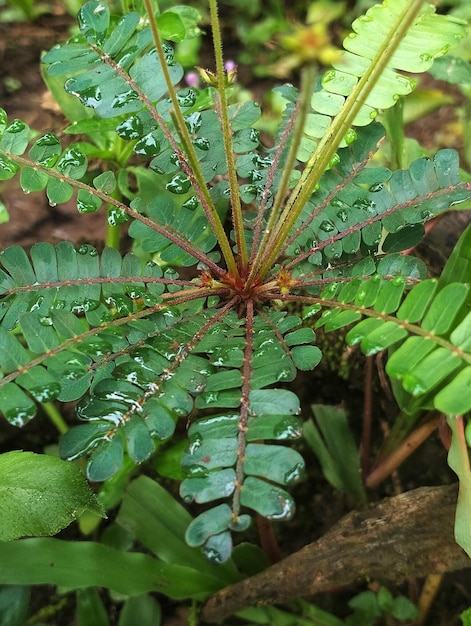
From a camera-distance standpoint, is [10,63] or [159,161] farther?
[10,63]

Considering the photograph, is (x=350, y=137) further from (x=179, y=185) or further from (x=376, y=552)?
(x=376, y=552)

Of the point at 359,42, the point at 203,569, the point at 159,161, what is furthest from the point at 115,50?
the point at 203,569

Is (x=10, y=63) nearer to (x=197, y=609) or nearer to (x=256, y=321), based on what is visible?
(x=256, y=321)

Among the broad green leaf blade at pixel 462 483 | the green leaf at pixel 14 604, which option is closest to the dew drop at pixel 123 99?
the broad green leaf blade at pixel 462 483

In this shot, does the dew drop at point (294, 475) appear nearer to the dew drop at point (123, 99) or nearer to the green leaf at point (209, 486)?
the green leaf at point (209, 486)

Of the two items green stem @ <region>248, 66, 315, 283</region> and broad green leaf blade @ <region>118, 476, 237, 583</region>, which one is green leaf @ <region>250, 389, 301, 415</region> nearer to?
green stem @ <region>248, 66, 315, 283</region>

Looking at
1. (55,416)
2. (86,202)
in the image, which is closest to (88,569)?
(55,416)

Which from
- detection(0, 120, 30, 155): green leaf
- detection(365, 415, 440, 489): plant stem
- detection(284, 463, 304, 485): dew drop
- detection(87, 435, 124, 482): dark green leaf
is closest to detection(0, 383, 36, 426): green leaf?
detection(87, 435, 124, 482): dark green leaf
